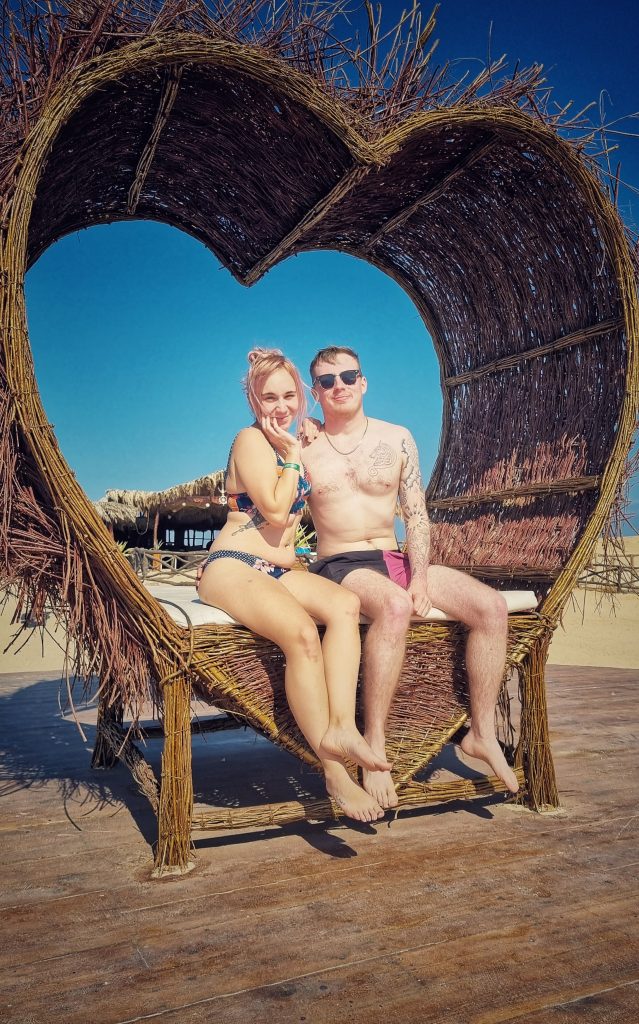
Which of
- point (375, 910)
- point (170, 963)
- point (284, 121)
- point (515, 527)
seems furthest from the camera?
point (515, 527)

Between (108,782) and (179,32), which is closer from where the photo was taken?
(179,32)

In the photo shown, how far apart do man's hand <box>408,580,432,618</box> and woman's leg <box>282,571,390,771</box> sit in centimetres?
27

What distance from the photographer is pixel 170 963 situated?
1765 mm

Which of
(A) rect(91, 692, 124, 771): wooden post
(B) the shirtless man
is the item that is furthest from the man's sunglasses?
(A) rect(91, 692, 124, 771): wooden post

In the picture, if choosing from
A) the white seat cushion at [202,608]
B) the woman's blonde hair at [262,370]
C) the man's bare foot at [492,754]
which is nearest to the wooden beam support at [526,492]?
the white seat cushion at [202,608]

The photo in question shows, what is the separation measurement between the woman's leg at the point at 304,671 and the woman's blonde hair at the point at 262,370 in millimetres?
766

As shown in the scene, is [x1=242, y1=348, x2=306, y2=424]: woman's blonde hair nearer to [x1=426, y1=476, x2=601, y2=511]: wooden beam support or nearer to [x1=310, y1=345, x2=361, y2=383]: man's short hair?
[x1=310, y1=345, x2=361, y2=383]: man's short hair

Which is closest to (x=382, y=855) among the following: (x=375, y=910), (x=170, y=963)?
(x=375, y=910)

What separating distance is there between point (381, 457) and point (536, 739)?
4.08 feet

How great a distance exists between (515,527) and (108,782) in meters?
2.20

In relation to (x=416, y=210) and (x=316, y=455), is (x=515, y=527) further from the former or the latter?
(x=416, y=210)

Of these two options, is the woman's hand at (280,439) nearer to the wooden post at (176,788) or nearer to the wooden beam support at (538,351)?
the wooden post at (176,788)

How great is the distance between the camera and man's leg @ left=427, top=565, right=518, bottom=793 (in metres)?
2.73

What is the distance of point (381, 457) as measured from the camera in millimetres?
3100
